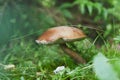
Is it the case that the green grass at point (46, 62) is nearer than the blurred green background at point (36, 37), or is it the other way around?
the green grass at point (46, 62)

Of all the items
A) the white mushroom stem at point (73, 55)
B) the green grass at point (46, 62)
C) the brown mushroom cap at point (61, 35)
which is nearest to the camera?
the green grass at point (46, 62)

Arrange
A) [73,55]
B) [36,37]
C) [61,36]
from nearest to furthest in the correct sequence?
[61,36]
[73,55]
[36,37]

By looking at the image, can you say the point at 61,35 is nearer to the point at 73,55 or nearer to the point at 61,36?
the point at 61,36

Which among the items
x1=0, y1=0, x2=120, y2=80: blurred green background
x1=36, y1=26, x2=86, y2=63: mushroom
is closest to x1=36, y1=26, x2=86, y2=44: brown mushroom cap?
x1=36, y1=26, x2=86, y2=63: mushroom

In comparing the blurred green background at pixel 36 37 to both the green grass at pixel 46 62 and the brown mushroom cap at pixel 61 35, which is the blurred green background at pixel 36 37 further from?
the brown mushroom cap at pixel 61 35

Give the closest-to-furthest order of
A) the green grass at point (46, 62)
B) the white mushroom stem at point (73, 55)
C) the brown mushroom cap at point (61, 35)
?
1. the green grass at point (46, 62)
2. the brown mushroom cap at point (61, 35)
3. the white mushroom stem at point (73, 55)

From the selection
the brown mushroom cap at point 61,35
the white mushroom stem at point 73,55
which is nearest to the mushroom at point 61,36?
the brown mushroom cap at point 61,35

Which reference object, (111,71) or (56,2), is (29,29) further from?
(111,71)

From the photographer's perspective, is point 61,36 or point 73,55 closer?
point 61,36

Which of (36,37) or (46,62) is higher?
(36,37)

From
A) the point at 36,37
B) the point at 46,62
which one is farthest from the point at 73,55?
the point at 36,37
